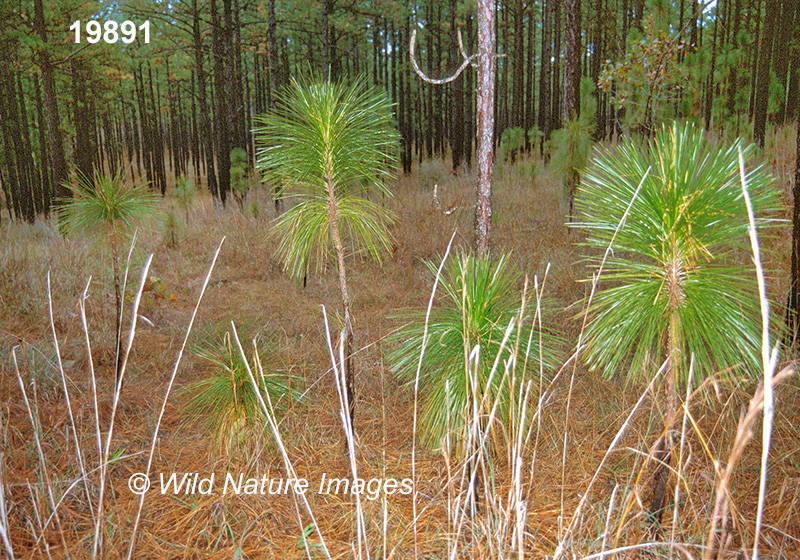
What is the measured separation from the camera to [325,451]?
8.85 feet

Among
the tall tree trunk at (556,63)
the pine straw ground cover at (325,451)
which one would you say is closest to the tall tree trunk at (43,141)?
the pine straw ground cover at (325,451)

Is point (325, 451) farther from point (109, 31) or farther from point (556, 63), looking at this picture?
point (556, 63)

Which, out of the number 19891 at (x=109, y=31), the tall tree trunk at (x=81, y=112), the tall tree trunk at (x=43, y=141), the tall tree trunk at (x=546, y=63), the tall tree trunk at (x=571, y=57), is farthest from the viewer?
the tall tree trunk at (x=546, y=63)

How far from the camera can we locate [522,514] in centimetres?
134

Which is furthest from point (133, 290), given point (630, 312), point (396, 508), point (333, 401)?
point (630, 312)

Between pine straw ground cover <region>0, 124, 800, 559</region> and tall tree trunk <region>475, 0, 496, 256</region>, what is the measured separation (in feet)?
1.76

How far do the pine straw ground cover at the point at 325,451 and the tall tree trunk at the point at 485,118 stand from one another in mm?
535

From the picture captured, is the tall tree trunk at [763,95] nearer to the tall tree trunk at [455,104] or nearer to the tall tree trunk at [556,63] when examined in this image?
the tall tree trunk at [556,63]

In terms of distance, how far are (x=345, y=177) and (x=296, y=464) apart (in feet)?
4.79

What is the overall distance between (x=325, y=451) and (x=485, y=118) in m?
1.85

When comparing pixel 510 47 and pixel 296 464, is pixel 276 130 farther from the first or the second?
pixel 510 47

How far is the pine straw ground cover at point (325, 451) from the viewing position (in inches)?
75.2

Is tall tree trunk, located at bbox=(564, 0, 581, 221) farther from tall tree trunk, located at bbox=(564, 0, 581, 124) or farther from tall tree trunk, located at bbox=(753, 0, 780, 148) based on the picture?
tall tree trunk, located at bbox=(753, 0, 780, 148)

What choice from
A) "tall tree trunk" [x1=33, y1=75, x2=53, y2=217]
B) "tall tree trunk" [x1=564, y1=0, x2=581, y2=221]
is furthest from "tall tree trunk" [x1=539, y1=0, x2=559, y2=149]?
"tall tree trunk" [x1=33, y1=75, x2=53, y2=217]
